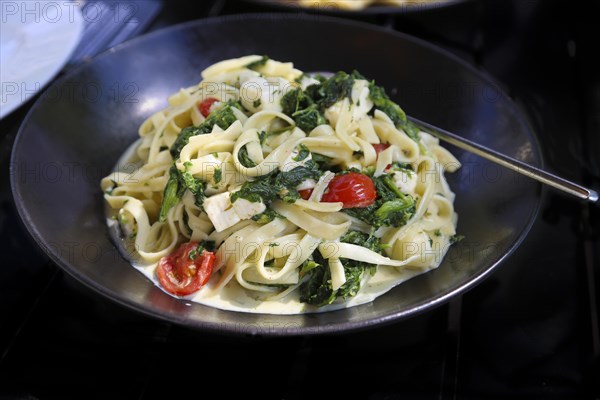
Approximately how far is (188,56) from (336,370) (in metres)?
2.54

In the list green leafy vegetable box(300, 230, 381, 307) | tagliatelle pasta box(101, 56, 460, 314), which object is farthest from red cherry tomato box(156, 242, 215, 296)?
green leafy vegetable box(300, 230, 381, 307)

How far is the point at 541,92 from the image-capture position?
5016 millimetres

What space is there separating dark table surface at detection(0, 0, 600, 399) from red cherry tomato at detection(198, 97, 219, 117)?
1.28 m

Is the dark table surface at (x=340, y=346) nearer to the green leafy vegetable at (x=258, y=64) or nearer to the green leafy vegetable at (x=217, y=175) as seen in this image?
the green leafy vegetable at (x=217, y=175)

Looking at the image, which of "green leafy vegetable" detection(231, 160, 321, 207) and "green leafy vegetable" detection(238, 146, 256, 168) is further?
"green leafy vegetable" detection(238, 146, 256, 168)

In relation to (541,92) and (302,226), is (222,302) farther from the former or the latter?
(541,92)

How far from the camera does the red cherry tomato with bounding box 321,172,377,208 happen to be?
3.11m

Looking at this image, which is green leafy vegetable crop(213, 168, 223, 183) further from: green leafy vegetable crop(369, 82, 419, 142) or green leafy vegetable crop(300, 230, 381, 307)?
green leafy vegetable crop(369, 82, 419, 142)

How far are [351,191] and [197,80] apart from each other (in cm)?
185

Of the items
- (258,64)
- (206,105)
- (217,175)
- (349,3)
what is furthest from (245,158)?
(349,3)

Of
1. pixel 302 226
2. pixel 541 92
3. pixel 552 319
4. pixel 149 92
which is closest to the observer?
pixel 302 226

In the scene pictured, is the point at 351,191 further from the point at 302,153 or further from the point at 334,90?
the point at 334,90

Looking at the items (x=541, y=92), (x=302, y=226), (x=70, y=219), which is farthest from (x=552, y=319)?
(x=70, y=219)

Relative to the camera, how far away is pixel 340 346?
3.20 meters
